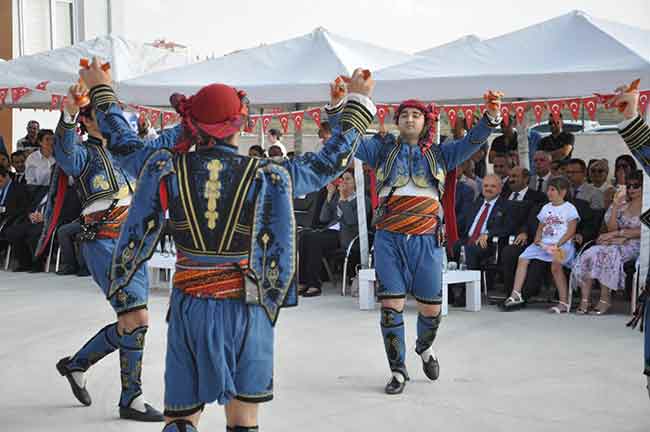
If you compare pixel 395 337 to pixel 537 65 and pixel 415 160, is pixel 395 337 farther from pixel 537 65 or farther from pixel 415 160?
pixel 537 65

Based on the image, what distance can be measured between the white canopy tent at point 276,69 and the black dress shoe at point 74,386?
477 cm

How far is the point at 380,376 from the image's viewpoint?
5.93m

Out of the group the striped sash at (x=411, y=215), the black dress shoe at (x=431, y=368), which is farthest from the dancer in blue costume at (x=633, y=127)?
the black dress shoe at (x=431, y=368)

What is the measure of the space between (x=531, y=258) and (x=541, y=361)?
206cm

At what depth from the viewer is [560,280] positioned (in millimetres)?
8203

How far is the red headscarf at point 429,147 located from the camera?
5.62 m

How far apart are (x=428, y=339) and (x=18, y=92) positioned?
6.86 metres

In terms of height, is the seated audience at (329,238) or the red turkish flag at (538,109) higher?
the red turkish flag at (538,109)

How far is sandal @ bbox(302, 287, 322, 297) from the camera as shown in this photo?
9.24 metres

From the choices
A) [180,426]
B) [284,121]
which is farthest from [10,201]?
[180,426]

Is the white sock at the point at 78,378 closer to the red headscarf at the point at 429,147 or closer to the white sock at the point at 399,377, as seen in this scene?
the white sock at the point at 399,377

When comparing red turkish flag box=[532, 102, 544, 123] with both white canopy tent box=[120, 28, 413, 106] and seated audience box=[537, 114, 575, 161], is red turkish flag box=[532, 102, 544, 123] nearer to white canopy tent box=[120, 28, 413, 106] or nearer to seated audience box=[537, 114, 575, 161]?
seated audience box=[537, 114, 575, 161]

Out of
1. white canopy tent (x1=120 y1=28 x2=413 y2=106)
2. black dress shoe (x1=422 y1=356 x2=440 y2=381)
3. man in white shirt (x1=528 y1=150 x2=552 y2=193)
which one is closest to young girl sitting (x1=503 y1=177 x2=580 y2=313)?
man in white shirt (x1=528 y1=150 x2=552 y2=193)

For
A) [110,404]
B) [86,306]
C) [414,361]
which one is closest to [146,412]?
[110,404]
